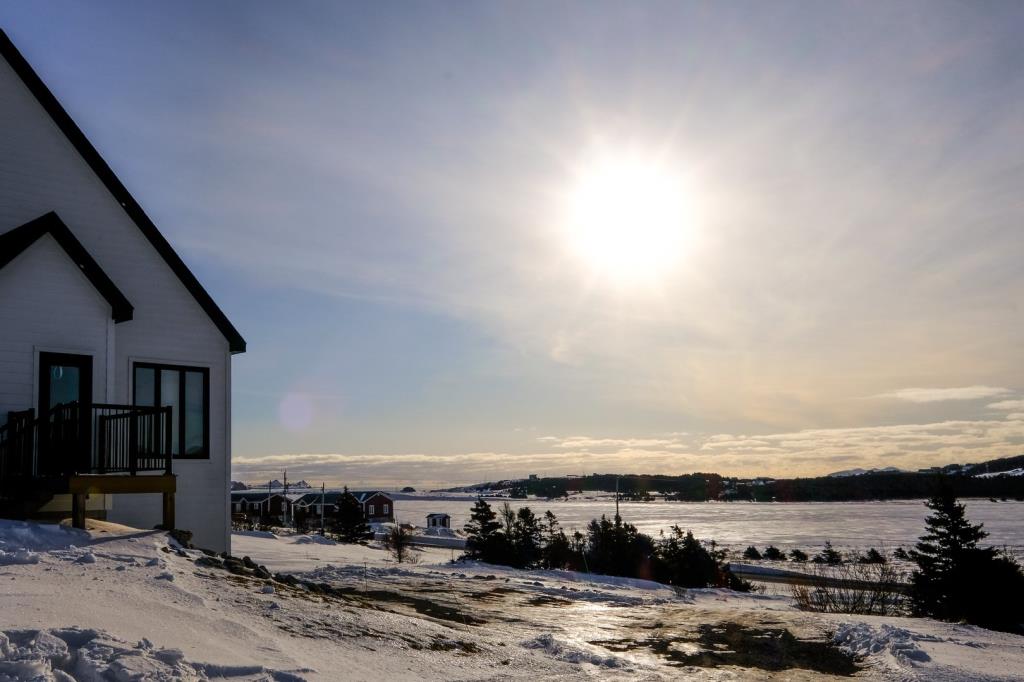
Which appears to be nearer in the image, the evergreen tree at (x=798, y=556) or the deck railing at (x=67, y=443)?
the deck railing at (x=67, y=443)

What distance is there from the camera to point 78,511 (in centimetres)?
1113

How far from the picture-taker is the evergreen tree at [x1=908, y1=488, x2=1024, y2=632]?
21516 millimetres

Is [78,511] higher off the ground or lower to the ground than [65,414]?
lower

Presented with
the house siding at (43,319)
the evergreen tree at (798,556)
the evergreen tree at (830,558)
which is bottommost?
the evergreen tree at (798,556)

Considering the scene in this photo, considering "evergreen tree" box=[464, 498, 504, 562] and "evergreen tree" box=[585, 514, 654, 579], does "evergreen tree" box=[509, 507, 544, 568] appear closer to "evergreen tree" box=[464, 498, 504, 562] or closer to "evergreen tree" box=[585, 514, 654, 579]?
"evergreen tree" box=[464, 498, 504, 562]

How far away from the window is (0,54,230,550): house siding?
0.50 ft

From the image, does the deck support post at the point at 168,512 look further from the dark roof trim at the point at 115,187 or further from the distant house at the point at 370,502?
the distant house at the point at 370,502

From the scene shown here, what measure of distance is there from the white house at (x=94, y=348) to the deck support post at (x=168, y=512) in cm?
2

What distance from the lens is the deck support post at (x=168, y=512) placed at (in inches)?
482

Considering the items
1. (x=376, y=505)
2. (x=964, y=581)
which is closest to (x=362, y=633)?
(x=964, y=581)

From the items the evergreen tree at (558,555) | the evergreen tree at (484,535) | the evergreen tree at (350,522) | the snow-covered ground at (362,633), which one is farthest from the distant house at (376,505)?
the snow-covered ground at (362,633)

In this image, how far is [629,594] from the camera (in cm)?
1695

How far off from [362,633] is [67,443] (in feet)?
24.6

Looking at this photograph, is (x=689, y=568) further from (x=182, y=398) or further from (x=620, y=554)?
(x=182, y=398)
